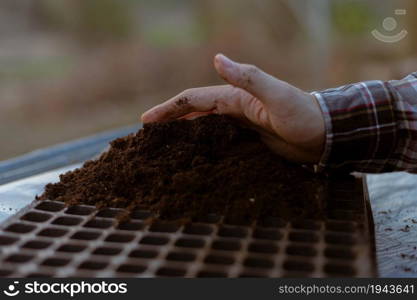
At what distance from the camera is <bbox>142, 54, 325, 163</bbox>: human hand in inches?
50.2

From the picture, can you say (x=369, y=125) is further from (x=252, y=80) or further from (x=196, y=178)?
(x=196, y=178)

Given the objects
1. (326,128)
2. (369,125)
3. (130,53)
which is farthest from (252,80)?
(130,53)

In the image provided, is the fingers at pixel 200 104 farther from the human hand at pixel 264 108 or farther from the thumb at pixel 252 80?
the thumb at pixel 252 80

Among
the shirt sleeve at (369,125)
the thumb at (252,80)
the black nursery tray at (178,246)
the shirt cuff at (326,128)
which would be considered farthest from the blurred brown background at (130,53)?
the black nursery tray at (178,246)

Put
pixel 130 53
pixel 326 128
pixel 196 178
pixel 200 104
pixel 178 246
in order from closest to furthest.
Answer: pixel 178 246
pixel 196 178
pixel 326 128
pixel 200 104
pixel 130 53

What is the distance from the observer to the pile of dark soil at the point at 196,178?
1.17 m

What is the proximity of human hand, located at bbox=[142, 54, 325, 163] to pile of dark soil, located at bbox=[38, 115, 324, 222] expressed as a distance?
5 cm

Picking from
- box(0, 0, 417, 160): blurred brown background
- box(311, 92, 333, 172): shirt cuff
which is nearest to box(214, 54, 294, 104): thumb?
box(311, 92, 333, 172): shirt cuff

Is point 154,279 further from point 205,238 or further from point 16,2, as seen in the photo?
point 16,2

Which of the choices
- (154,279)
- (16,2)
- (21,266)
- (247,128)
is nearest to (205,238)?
(154,279)

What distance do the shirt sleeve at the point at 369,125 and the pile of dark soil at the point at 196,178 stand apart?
0.11 metres

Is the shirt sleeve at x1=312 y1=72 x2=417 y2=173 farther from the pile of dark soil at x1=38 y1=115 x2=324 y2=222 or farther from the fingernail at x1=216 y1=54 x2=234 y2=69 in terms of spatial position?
the fingernail at x1=216 y1=54 x2=234 y2=69

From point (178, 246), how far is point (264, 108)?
1.54 feet

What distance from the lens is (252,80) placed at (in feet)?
Result: 4.16
